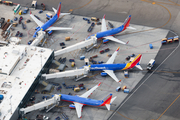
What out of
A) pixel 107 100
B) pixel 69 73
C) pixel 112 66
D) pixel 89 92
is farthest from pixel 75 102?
pixel 112 66

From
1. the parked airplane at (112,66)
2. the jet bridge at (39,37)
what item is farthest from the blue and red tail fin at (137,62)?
the jet bridge at (39,37)

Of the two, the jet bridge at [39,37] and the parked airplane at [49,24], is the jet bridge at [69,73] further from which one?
the parked airplane at [49,24]

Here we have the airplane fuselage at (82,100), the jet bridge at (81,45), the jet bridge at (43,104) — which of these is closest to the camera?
the jet bridge at (43,104)

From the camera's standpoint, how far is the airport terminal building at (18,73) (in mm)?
106375

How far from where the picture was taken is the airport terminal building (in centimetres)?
10638

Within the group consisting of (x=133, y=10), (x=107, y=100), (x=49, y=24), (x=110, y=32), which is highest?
(x=133, y=10)

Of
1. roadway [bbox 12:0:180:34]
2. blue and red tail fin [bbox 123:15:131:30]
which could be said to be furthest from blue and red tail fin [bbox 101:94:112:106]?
roadway [bbox 12:0:180:34]

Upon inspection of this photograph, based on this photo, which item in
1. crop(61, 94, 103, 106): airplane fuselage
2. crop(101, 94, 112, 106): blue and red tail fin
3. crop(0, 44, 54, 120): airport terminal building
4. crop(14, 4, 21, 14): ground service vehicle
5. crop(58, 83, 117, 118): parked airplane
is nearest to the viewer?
crop(0, 44, 54, 120): airport terminal building

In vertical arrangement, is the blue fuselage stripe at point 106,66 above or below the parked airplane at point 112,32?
below

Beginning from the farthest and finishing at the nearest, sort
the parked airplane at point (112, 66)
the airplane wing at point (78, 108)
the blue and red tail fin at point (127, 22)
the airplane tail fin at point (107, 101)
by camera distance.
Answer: the blue and red tail fin at point (127, 22) → the parked airplane at point (112, 66) → the airplane wing at point (78, 108) → the airplane tail fin at point (107, 101)

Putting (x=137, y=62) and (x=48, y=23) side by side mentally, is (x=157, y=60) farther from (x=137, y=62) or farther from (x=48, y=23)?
(x=48, y=23)

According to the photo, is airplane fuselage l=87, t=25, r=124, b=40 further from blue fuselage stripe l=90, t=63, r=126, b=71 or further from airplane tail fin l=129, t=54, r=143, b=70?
airplane tail fin l=129, t=54, r=143, b=70

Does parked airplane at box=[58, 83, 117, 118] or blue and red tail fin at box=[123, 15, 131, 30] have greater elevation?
blue and red tail fin at box=[123, 15, 131, 30]

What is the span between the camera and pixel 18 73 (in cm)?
11906
